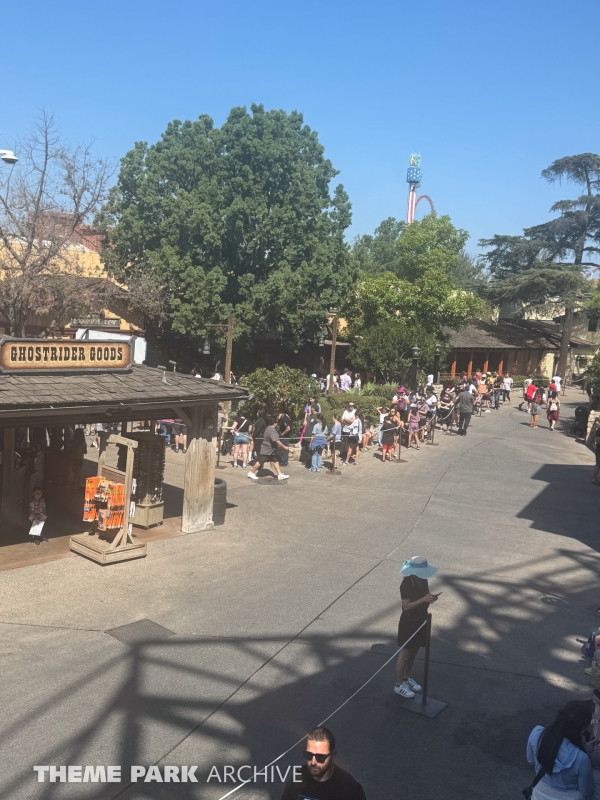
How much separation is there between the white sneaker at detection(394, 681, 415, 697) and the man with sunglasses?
119 inches

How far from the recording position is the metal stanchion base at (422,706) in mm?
6840

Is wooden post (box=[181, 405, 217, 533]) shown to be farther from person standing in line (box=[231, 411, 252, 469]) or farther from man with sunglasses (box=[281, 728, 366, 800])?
man with sunglasses (box=[281, 728, 366, 800])

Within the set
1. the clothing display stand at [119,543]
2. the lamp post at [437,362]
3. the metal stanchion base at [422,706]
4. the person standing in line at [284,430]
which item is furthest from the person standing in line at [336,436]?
the lamp post at [437,362]

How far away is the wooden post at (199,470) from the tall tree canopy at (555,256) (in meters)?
36.8

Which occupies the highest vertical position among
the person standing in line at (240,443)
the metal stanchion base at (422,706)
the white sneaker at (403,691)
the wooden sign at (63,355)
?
the wooden sign at (63,355)

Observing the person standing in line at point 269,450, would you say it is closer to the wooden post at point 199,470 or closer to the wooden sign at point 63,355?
the wooden post at point 199,470

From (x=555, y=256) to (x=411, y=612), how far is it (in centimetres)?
4807

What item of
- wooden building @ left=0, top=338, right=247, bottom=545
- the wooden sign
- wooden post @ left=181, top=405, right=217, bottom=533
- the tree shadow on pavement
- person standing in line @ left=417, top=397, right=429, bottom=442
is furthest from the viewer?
person standing in line @ left=417, top=397, right=429, bottom=442

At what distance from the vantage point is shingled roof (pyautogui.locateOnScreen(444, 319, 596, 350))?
43.2 meters

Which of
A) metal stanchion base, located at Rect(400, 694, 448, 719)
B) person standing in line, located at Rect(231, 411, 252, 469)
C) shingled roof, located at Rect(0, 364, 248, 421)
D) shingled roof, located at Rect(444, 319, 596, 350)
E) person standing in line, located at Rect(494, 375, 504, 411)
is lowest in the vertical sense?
metal stanchion base, located at Rect(400, 694, 448, 719)

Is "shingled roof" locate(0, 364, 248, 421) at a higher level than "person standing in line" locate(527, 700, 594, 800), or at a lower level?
higher

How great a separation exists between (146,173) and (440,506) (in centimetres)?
2600

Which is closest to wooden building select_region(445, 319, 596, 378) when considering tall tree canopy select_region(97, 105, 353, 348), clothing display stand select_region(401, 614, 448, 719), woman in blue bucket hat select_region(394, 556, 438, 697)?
tall tree canopy select_region(97, 105, 353, 348)

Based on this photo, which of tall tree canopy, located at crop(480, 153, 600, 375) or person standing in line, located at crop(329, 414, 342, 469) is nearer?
person standing in line, located at crop(329, 414, 342, 469)
